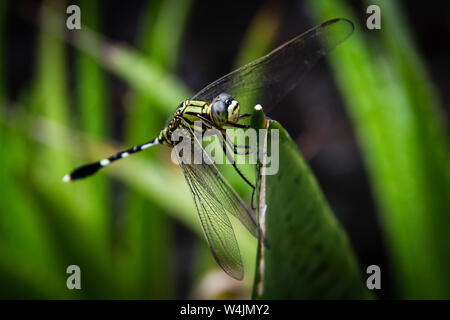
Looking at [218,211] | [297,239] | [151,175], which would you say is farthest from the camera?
[151,175]

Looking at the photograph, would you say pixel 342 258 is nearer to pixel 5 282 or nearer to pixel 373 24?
pixel 373 24

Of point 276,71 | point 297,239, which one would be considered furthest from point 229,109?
point 297,239

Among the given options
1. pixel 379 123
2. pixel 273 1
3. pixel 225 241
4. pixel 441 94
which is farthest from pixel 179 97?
pixel 441 94

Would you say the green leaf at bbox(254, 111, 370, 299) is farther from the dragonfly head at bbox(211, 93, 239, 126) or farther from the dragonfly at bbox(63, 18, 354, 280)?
the dragonfly head at bbox(211, 93, 239, 126)

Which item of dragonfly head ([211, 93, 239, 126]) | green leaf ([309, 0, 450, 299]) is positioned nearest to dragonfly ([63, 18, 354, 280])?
dragonfly head ([211, 93, 239, 126])

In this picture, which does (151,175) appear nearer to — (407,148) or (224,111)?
(224,111)

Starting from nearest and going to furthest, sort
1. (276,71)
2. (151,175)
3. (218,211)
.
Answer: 1. (218,211)
2. (276,71)
3. (151,175)
